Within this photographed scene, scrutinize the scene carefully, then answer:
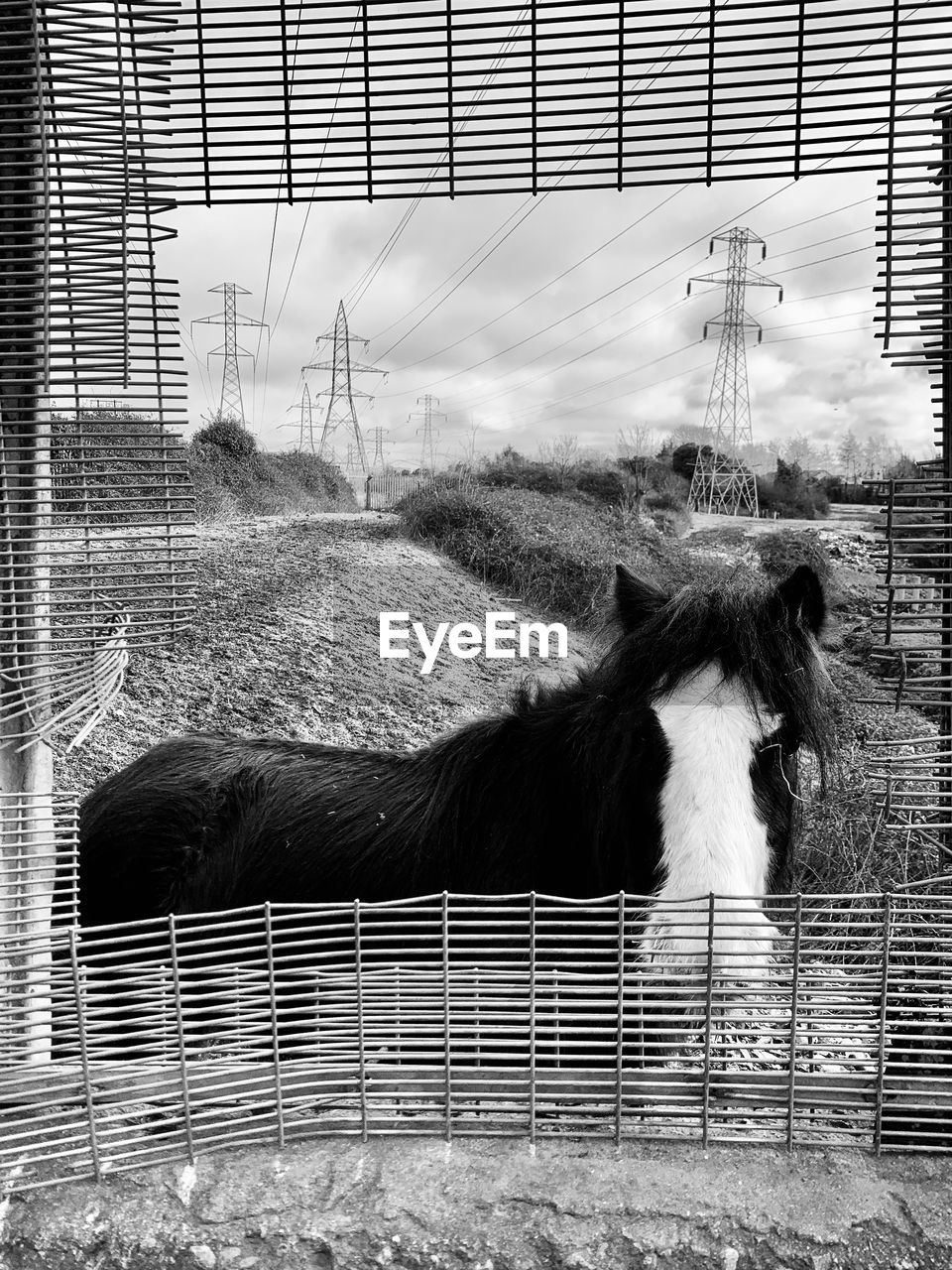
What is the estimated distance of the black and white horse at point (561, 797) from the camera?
1828 millimetres

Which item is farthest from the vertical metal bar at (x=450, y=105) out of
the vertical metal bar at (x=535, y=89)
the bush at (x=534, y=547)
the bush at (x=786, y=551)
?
the bush at (x=786, y=551)

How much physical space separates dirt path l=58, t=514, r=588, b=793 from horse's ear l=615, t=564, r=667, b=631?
1.64 meters

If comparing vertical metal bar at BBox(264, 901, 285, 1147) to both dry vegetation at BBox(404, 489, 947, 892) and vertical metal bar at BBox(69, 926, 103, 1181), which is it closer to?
vertical metal bar at BBox(69, 926, 103, 1181)

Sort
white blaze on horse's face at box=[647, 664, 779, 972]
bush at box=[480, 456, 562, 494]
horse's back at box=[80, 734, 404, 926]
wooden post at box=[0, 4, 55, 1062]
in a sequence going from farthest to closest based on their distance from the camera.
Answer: bush at box=[480, 456, 562, 494] → horse's back at box=[80, 734, 404, 926] → wooden post at box=[0, 4, 55, 1062] → white blaze on horse's face at box=[647, 664, 779, 972]

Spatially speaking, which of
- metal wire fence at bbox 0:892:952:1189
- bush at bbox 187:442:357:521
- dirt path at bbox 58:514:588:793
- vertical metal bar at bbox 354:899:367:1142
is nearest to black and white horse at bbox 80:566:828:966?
metal wire fence at bbox 0:892:952:1189

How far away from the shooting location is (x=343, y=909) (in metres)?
1.73

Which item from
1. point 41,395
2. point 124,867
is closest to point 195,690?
point 124,867

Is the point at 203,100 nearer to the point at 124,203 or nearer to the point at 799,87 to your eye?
the point at 124,203

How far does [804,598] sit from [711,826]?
1.95ft

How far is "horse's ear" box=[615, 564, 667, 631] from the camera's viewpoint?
225cm

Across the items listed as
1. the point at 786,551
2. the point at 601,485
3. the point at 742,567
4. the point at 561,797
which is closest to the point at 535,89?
the point at 561,797

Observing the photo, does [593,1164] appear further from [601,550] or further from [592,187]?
[601,550]

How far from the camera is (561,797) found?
2.41m

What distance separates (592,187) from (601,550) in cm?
633
